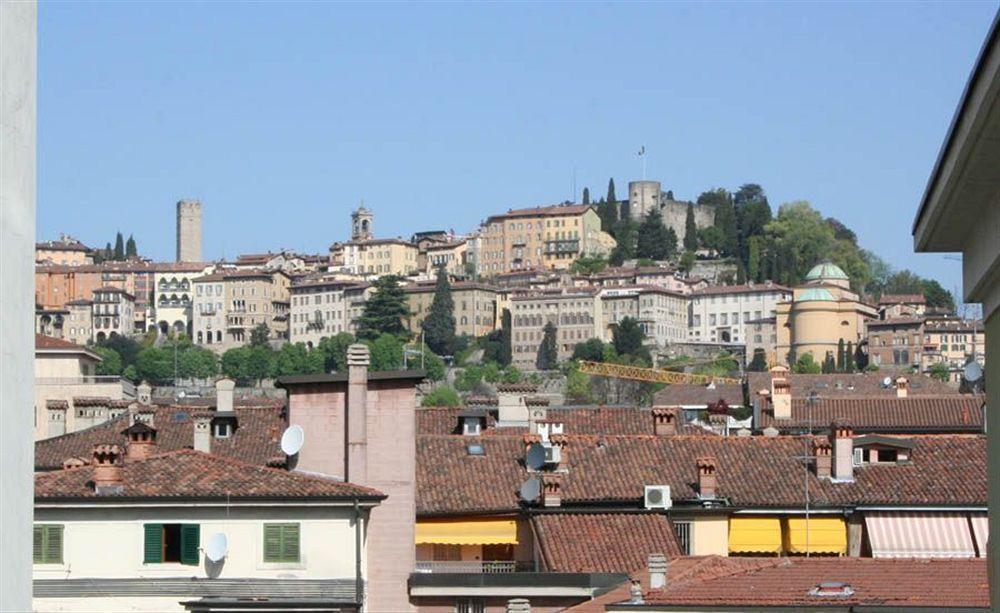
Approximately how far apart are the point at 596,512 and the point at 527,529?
2.81 feet

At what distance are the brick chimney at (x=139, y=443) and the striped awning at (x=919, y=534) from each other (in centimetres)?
863

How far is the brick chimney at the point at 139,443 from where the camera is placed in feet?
94.3

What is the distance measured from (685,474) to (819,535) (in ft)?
6.71

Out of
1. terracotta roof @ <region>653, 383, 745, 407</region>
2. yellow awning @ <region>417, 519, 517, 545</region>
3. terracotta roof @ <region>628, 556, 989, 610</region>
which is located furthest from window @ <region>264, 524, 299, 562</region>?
terracotta roof @ <region>653, 383, 745, 407</region>

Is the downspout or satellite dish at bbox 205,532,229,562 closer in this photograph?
satellite dish at bbox 205,532,229,562

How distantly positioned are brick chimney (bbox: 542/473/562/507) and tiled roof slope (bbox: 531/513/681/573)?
250mm

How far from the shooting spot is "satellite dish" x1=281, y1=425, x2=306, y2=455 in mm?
27203

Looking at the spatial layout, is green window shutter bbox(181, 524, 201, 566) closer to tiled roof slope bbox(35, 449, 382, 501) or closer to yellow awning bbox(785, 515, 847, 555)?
tiled roof slope bbox(35, 449, 382, 501)

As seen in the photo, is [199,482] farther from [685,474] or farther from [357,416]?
[685,474]

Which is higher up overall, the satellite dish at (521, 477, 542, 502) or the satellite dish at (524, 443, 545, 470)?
the satellite dish at (524, 443, 545, 470)

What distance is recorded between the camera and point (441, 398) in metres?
176

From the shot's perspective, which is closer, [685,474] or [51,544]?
[51,544]

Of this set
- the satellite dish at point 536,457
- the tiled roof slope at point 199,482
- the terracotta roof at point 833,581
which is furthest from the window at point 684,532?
the terracotta roof at point 833,581

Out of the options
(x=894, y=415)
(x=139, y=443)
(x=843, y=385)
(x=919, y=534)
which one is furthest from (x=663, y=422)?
(x=843, y=385)
